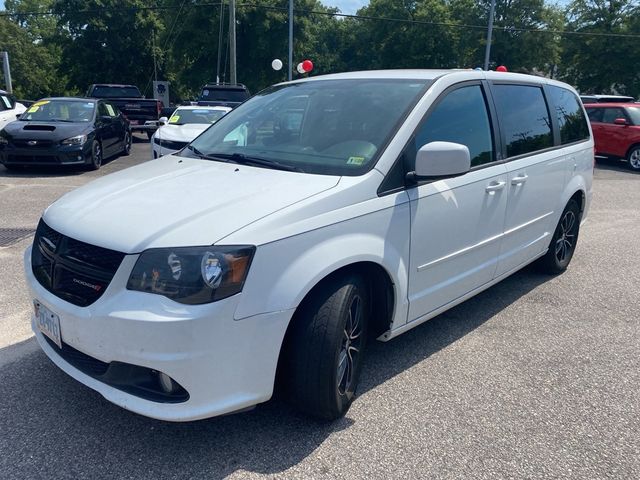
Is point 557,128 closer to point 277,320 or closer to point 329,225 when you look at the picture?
point 329,225

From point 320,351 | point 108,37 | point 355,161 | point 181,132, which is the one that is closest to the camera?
point 320,351

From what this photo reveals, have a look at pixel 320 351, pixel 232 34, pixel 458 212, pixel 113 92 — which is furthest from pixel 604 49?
pixel 320 351

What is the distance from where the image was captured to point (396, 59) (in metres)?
45.1

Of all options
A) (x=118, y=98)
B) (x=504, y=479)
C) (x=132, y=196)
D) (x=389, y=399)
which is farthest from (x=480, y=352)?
(x=118, y=98)

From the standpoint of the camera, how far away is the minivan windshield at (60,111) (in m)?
11.6

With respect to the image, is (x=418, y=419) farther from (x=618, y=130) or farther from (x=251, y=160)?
(x=618, y=130)

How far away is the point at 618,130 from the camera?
48.1 feet

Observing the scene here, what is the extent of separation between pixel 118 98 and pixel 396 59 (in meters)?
30.3

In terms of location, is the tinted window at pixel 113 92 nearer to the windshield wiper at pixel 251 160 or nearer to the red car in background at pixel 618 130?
the red car in background at pixel 618 130

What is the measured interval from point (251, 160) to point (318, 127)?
1.59ft

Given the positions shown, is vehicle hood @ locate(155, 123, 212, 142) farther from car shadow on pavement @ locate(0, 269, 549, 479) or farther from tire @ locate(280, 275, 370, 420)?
tire @ locate(280, 275, 370, 420)

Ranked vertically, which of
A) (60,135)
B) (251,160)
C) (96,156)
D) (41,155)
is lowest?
(96,156)

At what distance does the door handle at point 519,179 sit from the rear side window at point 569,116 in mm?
1045

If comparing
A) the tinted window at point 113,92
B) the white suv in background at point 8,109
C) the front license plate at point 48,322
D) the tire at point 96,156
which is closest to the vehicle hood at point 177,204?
the front license plate at point 48,322
